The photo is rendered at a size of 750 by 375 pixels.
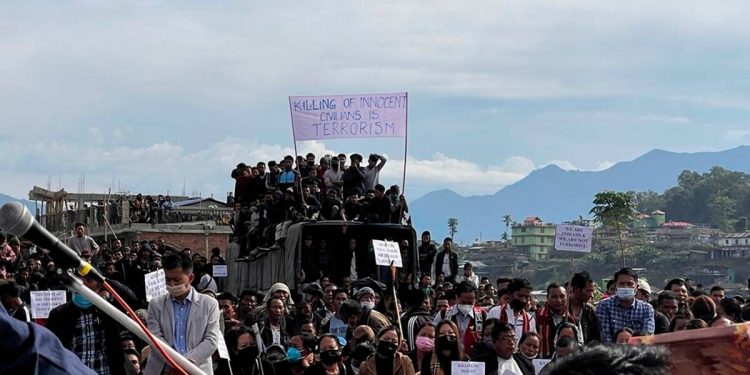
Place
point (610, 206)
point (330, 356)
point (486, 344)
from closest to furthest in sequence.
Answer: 1. point (330, 356)
2. point (486, 344)
3. point (610, 206)

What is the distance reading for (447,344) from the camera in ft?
37.8

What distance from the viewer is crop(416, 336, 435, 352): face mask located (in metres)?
11.8

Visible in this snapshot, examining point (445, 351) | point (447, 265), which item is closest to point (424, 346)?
point (445, 351)

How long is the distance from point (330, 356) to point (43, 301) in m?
4.66

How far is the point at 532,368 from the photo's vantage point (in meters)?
11.2

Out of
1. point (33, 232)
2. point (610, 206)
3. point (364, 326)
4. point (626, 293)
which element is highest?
point (610, 206)

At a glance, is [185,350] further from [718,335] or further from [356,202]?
[356,202]

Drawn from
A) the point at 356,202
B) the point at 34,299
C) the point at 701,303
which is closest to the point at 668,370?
the point at 701,303

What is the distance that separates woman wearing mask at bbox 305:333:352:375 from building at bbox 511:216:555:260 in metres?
76.3

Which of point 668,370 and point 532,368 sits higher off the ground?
point 668,370

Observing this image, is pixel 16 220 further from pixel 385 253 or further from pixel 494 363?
pixel 385 253

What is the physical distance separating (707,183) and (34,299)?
11127 cm

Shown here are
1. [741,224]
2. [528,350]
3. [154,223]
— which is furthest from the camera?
[741,224]

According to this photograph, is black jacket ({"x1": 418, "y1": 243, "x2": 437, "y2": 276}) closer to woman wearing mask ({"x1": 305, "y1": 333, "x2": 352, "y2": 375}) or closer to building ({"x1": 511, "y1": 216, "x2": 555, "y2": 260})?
woman wearing mask ({"x1": 305, "y1": 333, "x2": 352, "y2": 375})
